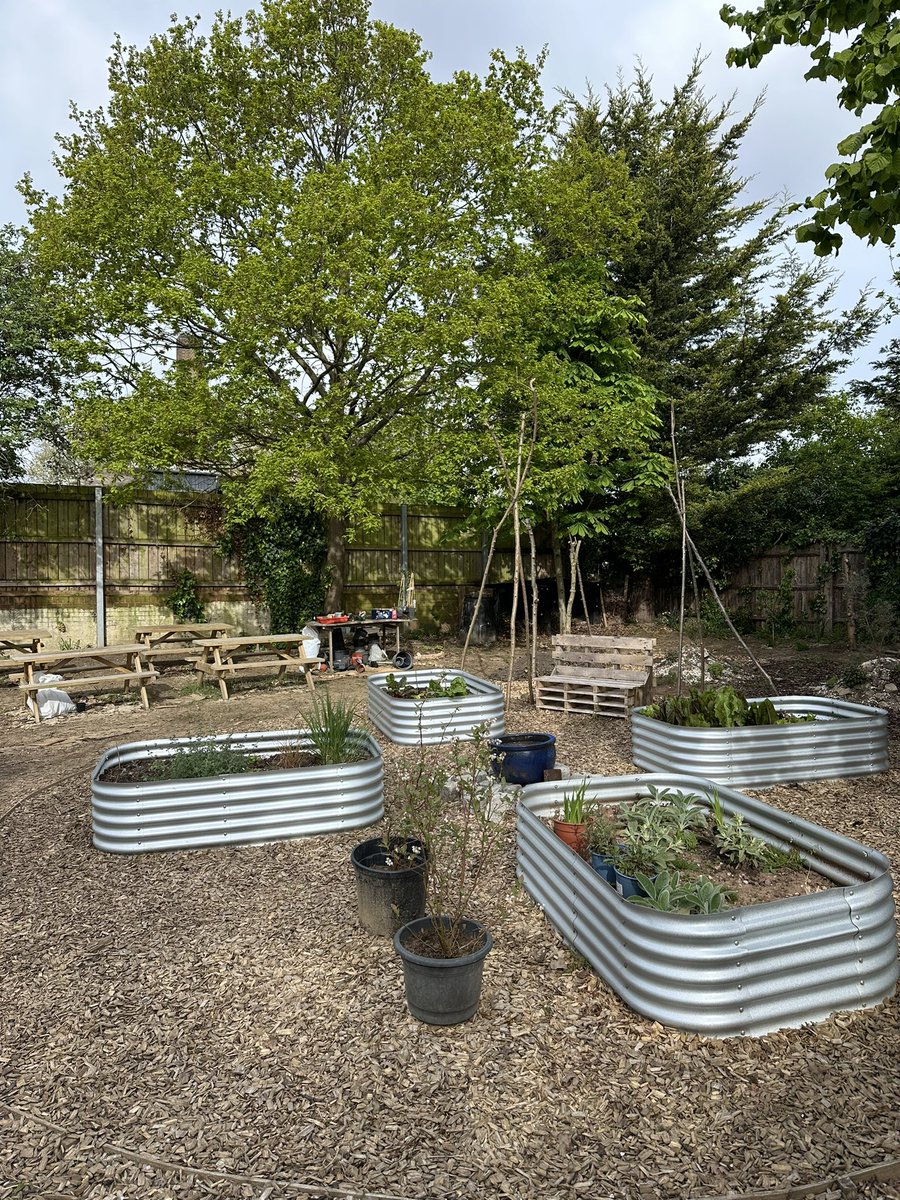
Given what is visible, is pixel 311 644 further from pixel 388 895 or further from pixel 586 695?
pixel 388 895

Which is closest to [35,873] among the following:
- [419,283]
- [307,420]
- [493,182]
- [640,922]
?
[640,922]

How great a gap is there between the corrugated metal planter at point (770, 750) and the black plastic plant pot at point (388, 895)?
251cm

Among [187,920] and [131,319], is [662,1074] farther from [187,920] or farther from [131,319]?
[131,319]

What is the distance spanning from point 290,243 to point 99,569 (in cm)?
560

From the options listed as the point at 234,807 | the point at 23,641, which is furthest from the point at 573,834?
the point at 23,641

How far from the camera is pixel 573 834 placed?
3.59 m

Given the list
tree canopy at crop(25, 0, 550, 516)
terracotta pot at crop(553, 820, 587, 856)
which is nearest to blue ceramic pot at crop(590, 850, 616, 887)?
terracotta pot at crop(553, 820, 587, 856)

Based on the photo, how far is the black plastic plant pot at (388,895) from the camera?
3230 millimetres

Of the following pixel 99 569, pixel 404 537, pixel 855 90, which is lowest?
pixel 99 569

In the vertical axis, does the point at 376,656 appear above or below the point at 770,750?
above

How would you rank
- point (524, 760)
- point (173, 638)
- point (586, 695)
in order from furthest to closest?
1. point (173, 638)
2. point (586, 695)
3. point (524, 760)

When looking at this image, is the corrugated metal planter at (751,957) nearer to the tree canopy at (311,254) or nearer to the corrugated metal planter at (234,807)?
the corrugated metal planter at (234,807)

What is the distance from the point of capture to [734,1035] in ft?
8.23

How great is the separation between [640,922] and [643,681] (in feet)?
17.7
